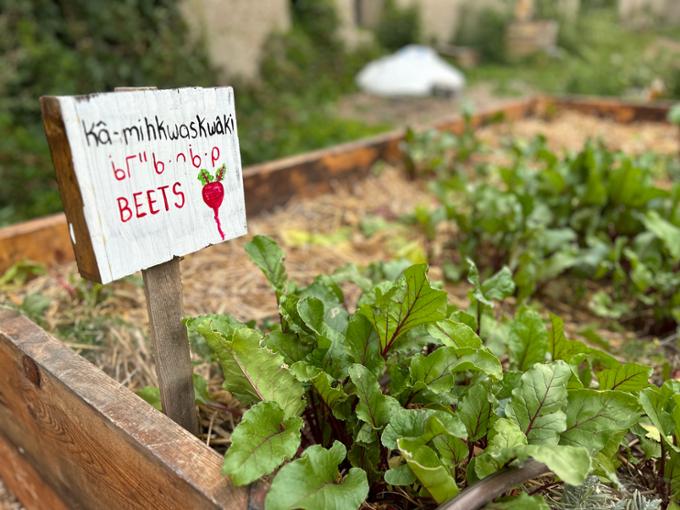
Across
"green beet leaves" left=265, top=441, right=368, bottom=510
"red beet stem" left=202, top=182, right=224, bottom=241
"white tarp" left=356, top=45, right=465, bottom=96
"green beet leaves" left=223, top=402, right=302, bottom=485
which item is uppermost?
"red beet stem" left=202, top=182, right=224, bottom=241

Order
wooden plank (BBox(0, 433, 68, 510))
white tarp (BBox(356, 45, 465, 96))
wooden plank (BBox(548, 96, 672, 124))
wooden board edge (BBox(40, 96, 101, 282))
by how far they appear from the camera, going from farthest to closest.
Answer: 1. white tarp (BBox(356, 45, 465, 96))
2. wooden plank (BBox(548, 96, 672, 124))
3. wooden plank (BBox(0, 433, 68, 510))
4. wooden board edge (BBox(40, 96, 101, 282))

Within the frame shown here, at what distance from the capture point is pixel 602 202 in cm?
218

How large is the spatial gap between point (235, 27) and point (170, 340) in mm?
5129

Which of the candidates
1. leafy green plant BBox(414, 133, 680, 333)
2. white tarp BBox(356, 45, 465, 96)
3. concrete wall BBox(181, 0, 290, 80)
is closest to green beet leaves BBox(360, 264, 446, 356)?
leafy green plant BBox(414, 133, 680, 333)

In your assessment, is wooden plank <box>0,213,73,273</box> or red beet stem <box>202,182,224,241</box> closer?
red beet stem <box>202,182,224,241</box>

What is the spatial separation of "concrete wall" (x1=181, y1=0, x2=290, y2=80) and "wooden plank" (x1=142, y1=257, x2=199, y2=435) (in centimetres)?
458

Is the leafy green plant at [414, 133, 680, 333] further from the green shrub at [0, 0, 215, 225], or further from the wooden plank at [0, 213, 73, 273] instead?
the green shrub at [0, 0, 215, 225]

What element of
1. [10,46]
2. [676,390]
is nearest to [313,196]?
[676,390]

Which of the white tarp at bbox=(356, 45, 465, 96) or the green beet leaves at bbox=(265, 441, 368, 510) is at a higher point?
the green beet leaves at bbox=(265, 441, 368, 510)

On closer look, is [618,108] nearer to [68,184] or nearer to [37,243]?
[37,243]

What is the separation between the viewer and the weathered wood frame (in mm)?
936

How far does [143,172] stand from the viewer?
0.91 m

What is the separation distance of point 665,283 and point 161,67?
4.06 m

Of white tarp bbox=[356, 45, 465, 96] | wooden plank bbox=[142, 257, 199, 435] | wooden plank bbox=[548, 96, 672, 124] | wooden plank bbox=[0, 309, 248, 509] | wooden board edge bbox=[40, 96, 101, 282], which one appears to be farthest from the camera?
white tarp bbox=[356, 45, 465, 96]
